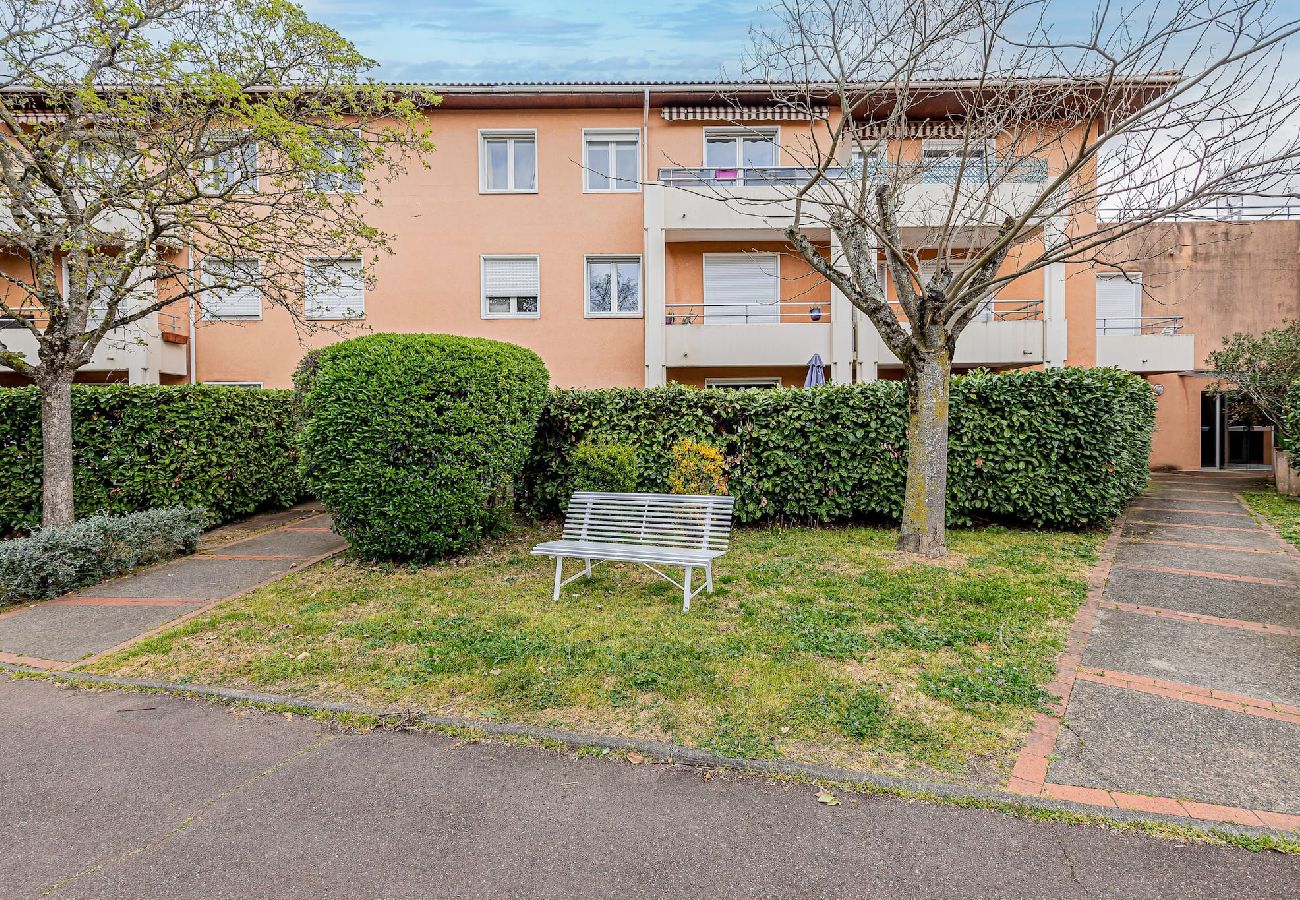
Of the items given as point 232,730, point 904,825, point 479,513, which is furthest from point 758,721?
point 479,513

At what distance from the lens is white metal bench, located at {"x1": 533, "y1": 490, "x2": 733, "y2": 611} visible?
18.2 ft

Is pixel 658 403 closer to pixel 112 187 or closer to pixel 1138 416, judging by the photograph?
pixel 112 187

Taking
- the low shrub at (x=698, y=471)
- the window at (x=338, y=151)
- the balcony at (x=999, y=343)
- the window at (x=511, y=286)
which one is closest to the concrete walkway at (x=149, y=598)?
the low shrub at (x=698, y=471)

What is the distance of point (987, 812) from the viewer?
9.12ft

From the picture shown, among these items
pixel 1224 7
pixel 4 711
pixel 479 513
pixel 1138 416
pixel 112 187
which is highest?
pixel 1224 7

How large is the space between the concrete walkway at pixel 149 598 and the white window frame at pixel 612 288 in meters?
8.13

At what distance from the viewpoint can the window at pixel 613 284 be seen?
15.0 meters

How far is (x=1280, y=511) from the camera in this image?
1006cm

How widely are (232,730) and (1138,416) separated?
500 inches

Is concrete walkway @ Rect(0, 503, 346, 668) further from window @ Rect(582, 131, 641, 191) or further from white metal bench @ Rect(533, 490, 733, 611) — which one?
window @ Rect(582, 131, 641, 191)

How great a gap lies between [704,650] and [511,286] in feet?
40.6

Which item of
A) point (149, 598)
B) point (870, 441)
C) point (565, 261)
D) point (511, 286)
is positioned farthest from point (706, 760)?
point (511, 286)

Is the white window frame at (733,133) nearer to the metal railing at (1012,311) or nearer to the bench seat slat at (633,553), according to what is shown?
the metal railing at (1012,311)

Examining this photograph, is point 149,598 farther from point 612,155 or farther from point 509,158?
point 612,155
